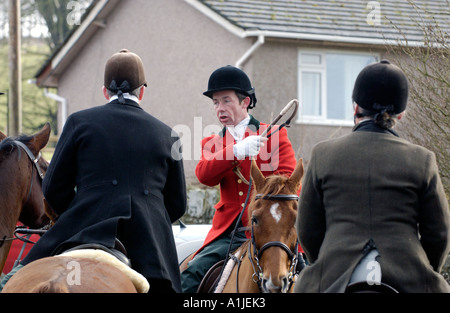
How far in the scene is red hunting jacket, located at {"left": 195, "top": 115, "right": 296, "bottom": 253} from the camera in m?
5.76

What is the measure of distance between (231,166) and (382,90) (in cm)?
215

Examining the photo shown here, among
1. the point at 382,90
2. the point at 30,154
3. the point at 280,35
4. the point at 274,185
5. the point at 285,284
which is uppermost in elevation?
the point at 280,35

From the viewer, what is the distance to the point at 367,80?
379 centimetres

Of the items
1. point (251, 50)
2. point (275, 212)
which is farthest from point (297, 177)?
point (251, 50)

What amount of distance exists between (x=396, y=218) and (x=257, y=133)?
2.63 meters

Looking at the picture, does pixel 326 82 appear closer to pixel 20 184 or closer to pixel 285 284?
pixel 20 184

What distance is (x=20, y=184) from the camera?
20.0ft

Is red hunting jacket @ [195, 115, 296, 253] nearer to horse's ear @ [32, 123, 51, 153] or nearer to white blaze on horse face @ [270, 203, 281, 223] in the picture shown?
white blaze on horse face @ [270, 203, 281, 223]

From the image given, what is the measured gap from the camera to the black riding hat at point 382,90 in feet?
12.3

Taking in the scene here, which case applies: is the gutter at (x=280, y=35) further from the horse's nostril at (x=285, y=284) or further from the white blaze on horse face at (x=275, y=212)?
the horse's nostril at (x=285, y=284)

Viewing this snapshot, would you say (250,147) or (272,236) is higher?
(250,147)

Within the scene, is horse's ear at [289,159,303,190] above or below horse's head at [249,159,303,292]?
above

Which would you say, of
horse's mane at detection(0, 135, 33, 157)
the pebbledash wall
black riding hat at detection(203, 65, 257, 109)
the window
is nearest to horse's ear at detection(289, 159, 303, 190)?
black riding hat at detection(203, 65, 257, 109)

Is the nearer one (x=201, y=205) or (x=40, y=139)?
(x=40, y=139)
